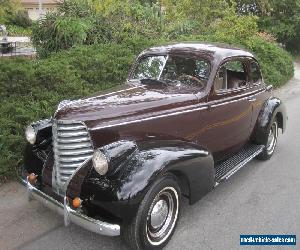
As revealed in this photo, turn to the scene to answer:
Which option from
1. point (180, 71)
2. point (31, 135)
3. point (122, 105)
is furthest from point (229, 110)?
point (31, 135)

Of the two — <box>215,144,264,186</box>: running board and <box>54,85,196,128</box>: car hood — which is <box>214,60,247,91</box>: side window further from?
<box>215,144,264,186</box>: running board

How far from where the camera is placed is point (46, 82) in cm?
690

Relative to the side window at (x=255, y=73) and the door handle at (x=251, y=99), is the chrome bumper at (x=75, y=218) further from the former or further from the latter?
the side window at (x=255, y=73)

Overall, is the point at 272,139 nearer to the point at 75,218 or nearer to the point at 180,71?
the point at 180,71

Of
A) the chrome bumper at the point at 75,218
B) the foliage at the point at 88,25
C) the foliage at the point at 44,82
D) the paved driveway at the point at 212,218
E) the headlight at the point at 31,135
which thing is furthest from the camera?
the foliage at the point at 88,25

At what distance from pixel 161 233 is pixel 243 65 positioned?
3.09m

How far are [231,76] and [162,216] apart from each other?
259 cm

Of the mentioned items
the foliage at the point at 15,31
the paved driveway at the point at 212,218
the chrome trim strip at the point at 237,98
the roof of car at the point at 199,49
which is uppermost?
the roof of car at the point at 199,49

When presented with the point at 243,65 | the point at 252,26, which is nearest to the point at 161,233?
the point at 243,65

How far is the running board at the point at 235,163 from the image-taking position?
4929 mm

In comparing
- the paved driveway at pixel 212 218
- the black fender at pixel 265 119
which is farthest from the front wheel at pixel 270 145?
the paved driveway at pixel 212 218

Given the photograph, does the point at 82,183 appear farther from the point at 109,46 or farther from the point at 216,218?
the point at 109,46

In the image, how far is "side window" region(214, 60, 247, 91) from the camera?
17.1 ft

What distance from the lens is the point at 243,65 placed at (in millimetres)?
6000
